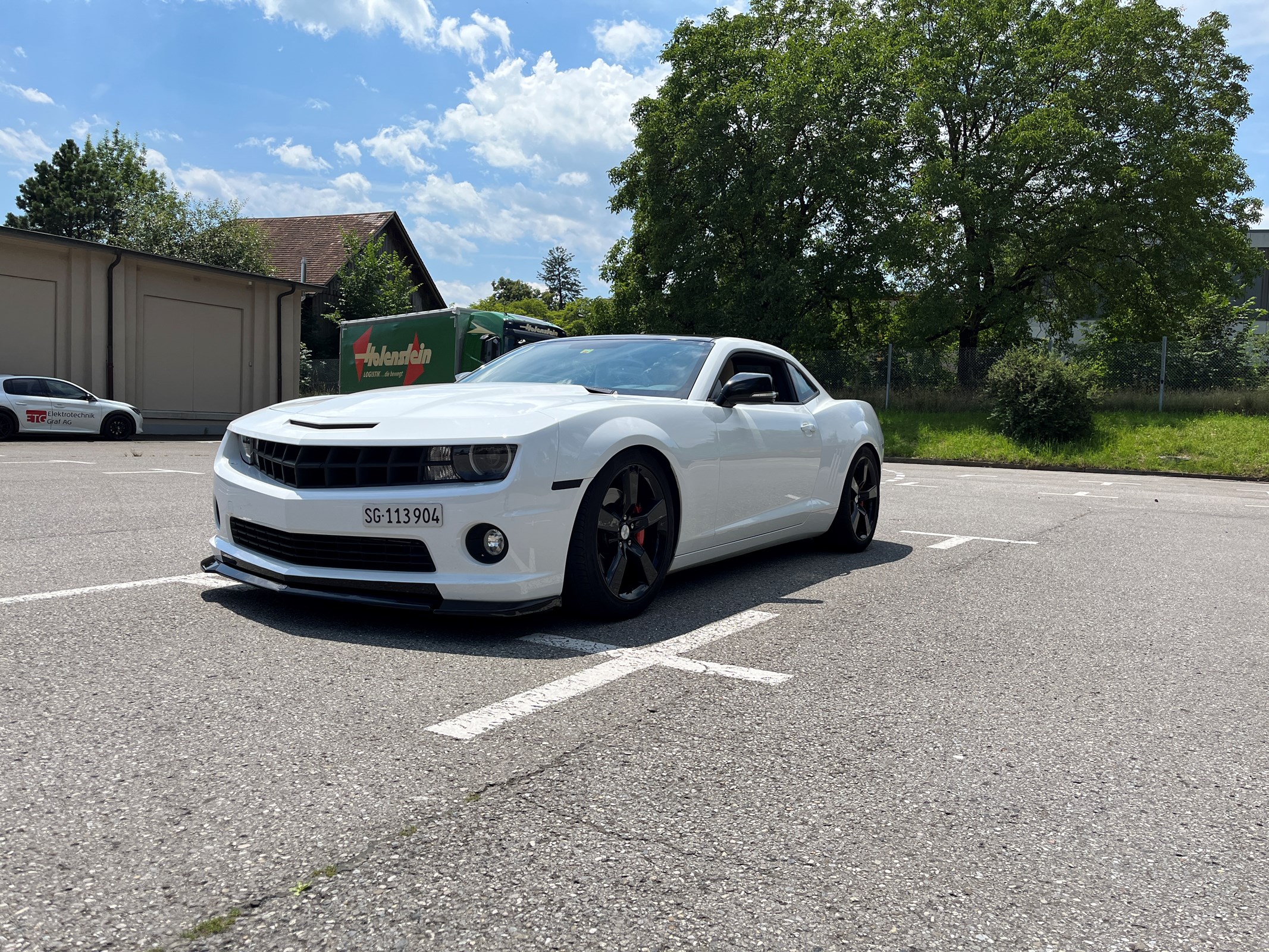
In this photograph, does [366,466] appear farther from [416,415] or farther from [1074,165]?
[1074,165]

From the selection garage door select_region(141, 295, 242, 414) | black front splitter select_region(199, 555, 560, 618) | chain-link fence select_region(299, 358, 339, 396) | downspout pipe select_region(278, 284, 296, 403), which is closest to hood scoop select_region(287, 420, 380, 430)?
black front splitter select_region(199, 555, 560, 618)

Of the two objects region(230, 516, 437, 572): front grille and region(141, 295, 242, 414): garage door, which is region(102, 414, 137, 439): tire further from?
region(230, 516, 437, 572): front grille

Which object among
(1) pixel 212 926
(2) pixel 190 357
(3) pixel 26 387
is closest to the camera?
(1) pixel 212 926

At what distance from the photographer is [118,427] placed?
67.7 ft

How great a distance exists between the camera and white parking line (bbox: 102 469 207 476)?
1098cm

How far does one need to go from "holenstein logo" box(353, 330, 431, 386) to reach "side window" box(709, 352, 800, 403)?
16.4 meters

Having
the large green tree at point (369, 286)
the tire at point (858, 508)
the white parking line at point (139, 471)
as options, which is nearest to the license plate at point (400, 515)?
the tire at point (858, 508)

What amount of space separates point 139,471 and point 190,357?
51.7 ft

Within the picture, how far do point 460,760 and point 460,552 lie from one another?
134cm

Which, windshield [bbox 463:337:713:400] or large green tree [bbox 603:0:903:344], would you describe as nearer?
windshield [bbox 463:337:713:400]

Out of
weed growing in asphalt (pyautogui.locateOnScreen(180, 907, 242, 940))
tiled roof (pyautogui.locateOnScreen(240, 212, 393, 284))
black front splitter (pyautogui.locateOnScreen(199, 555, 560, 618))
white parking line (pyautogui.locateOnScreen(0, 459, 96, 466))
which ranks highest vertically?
tiled roof (pyautogui.locateOnScreen(240, 212, 393, 284))

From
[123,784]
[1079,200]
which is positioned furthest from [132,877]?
[1079,200]

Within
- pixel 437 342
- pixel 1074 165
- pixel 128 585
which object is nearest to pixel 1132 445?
pixel 1074 165

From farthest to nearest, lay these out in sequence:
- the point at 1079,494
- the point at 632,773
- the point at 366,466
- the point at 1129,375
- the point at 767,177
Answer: the point at 767,177
the point at 1129,375
the point at 1079,494
the point at 366,466
the point at 632,773
